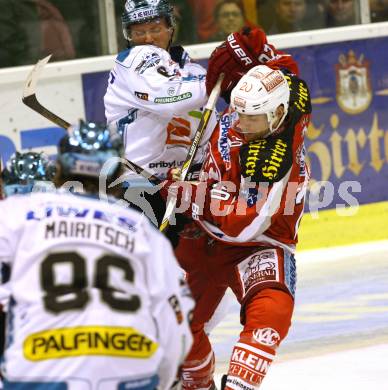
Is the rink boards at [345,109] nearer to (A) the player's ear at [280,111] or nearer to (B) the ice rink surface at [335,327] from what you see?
(B) the ice rink surface at [335,327]

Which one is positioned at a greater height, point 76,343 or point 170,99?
point 76,343

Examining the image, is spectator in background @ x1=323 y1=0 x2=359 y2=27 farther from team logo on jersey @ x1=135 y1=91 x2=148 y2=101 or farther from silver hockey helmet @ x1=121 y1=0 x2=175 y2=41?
team logo on jersey @ x1=135 y1=91 x2=148 y2=101

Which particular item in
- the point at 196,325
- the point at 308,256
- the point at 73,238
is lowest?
the point at 308,256

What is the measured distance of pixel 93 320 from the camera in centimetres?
288

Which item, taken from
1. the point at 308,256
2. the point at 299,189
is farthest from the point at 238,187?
the point at 308,256

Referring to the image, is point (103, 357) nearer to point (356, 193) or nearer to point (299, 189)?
point (299, 189)

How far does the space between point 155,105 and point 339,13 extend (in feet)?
10.7

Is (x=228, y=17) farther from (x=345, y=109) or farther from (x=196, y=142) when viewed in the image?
(x=196, y=142)

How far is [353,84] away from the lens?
761 cm

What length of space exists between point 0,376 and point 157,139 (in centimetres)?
197

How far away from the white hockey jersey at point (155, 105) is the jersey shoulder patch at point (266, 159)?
1.77 feet

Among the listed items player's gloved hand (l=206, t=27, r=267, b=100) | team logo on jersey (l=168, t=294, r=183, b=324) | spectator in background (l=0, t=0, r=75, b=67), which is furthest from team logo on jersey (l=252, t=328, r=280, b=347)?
spectator in background (l=0, t=0, r=75, b=67)

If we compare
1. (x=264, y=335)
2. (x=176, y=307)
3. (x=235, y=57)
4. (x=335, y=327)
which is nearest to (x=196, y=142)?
(x=235, y=57)

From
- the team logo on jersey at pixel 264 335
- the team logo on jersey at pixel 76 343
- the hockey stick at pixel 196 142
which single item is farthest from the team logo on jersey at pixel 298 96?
the team logo on jersey at pixel 76 343
